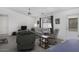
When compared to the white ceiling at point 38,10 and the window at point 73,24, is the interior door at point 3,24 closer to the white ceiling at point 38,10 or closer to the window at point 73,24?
the white ceiling at point 38,10

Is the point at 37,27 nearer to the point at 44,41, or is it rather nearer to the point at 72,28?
the point at 44,41

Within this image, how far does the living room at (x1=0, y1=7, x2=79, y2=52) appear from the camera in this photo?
2297 millimetres

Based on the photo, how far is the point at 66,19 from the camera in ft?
7.80

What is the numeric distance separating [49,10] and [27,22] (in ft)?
2.01

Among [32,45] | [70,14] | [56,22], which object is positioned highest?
[70,14]

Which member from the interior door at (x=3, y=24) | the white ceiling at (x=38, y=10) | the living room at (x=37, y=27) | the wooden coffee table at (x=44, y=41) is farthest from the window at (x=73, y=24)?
the interior door at (x=3, y=24)

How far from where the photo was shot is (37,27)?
7.88ft

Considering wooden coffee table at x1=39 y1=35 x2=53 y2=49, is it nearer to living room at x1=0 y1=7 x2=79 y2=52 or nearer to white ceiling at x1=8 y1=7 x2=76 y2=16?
living room at x1=0 y1=7 x2=79 y2=52

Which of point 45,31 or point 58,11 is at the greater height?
point 58,11

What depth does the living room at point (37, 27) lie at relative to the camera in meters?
2.30

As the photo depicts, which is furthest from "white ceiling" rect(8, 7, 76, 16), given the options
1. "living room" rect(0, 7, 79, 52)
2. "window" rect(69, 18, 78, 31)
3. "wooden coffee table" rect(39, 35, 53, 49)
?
"wooden coffee table" rect(39, 35, 53, 49)

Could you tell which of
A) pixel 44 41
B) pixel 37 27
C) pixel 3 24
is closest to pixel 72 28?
pixel 44 41
